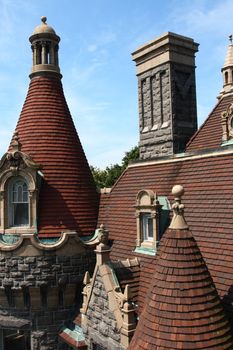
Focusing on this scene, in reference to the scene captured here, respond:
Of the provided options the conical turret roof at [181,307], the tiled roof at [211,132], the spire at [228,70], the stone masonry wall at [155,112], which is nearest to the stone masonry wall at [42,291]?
the conical turret roof at [181,307]

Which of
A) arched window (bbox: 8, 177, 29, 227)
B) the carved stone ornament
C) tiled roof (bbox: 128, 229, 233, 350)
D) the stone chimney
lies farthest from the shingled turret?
tiled roof (bbox: 128, 229, 233, 350)

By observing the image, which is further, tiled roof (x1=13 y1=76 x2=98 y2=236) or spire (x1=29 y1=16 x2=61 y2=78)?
spire (x1=29 y1=16 x2=61 y2=78)

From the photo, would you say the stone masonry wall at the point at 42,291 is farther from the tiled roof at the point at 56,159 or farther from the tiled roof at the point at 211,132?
the tiled roof at the point at 211,132

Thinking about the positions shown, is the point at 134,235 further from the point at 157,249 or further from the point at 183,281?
the point at 183,281

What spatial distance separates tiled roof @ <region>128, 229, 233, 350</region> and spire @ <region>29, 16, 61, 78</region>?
28.3ft

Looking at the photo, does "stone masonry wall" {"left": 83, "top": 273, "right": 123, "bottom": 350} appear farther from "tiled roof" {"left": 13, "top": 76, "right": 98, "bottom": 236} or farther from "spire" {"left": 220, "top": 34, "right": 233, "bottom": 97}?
"spire" {"left": 220, "top": 34, "right": 233, "bottom": 97}

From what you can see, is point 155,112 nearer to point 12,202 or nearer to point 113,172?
point 12,202

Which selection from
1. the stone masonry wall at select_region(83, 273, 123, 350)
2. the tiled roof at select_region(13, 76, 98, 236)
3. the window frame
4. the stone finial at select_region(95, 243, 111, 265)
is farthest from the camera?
the tiled roof at select_region(13, 76, 98, 236)

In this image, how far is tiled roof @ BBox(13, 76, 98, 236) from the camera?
11.7m

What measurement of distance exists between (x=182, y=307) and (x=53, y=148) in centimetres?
756

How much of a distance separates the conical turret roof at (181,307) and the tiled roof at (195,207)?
0.86m

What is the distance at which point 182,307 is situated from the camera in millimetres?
6293

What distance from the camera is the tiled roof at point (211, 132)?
12797 millimetres

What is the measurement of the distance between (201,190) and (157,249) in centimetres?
198
